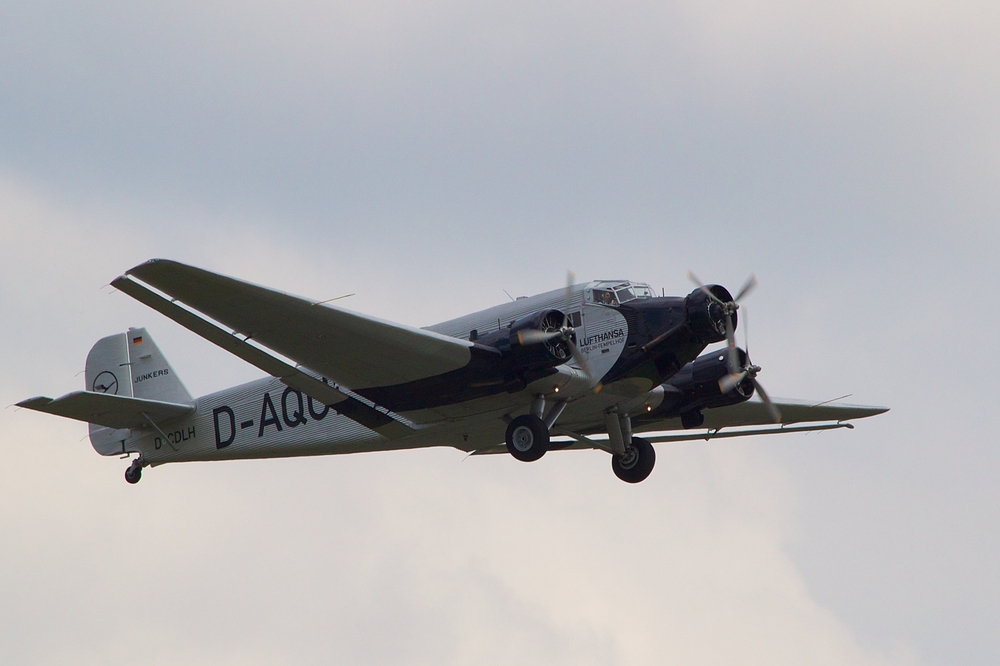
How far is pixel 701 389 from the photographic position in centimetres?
2255

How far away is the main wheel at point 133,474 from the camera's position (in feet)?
79.9

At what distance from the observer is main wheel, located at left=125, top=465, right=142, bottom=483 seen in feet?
79.9

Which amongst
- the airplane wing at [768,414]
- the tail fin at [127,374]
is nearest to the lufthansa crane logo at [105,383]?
the tail fin at [127,374]

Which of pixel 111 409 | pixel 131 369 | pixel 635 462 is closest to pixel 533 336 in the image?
pixel 635 462

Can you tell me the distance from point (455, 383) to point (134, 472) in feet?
A: 28.5

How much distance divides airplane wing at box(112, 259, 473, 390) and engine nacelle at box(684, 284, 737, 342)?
3927 millimetres

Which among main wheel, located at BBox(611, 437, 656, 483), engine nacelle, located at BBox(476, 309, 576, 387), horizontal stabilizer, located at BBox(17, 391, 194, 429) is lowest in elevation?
main wheel, located at BBox(611, 437, 656, 483)

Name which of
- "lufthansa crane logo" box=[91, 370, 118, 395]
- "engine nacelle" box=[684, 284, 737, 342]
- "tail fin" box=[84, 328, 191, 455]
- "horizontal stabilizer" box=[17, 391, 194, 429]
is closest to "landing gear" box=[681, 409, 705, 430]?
"engine nacelle" box=[684, 284, 737, 342]

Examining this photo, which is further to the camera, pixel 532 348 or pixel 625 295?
pixel 625 295

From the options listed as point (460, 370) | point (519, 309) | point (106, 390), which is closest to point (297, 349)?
point (460, 370)

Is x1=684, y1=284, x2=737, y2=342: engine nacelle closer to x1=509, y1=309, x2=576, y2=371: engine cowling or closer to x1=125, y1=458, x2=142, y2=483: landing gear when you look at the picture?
Result: x1=509, y1=309, x2=576, y2=371: engine cowling

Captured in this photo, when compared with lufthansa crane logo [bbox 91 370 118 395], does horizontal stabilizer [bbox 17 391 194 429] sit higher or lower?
lower

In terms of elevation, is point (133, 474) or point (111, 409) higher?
point (111, 409)

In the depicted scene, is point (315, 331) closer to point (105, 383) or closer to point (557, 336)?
point (557, 336)
